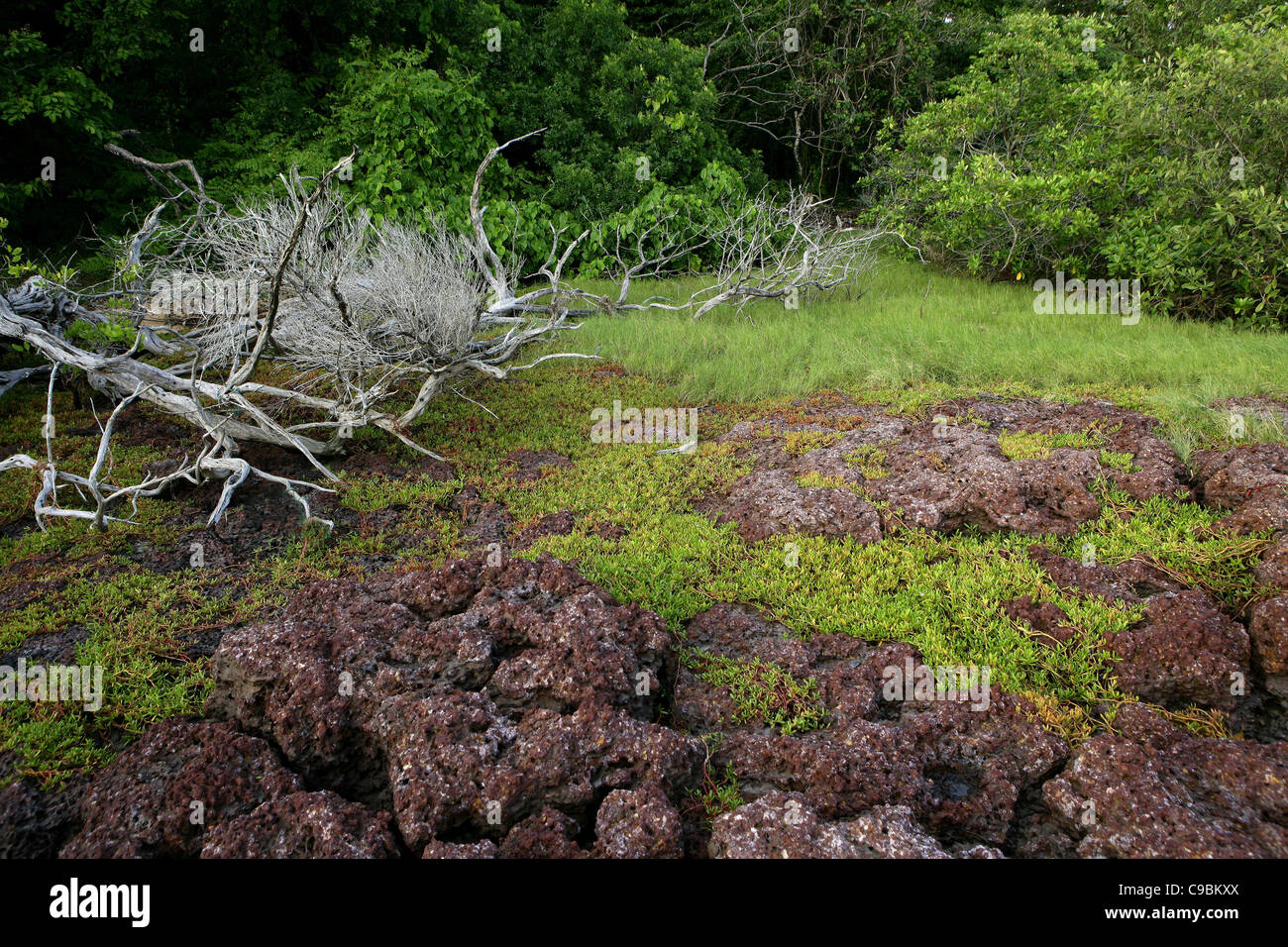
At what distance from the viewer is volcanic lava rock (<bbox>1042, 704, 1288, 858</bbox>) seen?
8.05 ft

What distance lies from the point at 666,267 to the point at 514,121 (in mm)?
3828

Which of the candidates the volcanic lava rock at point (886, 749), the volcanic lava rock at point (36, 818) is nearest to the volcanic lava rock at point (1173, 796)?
the volcanic lava rock at point (886, 749)

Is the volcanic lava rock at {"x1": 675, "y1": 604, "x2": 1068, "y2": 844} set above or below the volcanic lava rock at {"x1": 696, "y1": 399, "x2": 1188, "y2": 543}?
below

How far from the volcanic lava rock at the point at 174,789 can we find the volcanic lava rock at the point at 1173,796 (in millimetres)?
2889

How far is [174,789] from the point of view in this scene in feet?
8.75

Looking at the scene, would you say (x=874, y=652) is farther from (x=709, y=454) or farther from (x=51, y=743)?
(x=51, y=743)

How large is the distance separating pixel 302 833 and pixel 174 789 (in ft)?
1.81

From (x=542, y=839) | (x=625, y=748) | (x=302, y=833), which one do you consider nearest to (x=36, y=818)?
(x=302, y=833)

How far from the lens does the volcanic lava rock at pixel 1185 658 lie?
10.8 ft

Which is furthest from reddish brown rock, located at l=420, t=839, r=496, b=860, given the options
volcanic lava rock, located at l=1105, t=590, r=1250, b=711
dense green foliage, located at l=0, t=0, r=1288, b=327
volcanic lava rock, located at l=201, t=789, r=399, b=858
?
dense green foliage, located at l=0, t=0, r=1288, b=327

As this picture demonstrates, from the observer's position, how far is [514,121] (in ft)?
44.9

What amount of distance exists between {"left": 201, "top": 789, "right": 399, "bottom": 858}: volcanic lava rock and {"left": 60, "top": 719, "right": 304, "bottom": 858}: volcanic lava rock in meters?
0.11

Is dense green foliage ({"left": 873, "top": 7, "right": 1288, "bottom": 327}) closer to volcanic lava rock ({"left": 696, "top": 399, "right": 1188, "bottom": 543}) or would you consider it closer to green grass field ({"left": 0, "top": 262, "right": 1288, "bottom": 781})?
green grass field ({"left": 0, "top": 262, "right": 1288, "bottom": 781})
